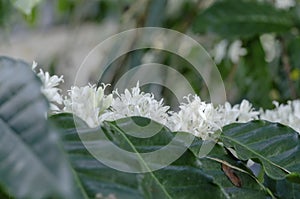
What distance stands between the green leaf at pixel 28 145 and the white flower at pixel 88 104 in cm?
13

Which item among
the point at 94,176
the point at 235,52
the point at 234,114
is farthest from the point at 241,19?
the point at 94,176

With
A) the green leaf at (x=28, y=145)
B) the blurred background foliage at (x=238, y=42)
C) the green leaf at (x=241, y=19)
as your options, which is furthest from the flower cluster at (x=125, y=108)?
the green leaf at (x=241, y=19)

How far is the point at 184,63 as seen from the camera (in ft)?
5.99

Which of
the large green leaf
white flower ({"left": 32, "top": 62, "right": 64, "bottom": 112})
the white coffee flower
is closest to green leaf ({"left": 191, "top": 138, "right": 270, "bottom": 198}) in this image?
the large green leaf

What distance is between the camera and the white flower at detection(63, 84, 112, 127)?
52 centimetres

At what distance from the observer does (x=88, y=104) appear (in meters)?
0.53

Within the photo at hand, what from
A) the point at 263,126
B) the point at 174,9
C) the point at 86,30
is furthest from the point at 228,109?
the point at 86,30

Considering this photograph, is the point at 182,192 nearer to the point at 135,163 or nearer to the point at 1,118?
the point at 135,163

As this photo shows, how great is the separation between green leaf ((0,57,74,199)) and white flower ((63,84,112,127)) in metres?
0.13

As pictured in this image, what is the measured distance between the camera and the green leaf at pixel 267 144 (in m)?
0.59

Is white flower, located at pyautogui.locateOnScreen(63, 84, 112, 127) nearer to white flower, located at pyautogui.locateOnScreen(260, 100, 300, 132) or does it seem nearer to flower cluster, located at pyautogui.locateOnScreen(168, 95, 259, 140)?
flower cluster, located at pyautogui.locateOnScreen(168, 95, 259, 140)

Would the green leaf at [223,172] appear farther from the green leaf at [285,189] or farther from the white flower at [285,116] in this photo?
the white flower at [285,116]

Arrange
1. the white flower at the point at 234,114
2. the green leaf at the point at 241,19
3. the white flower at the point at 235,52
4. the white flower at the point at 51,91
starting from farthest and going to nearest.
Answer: the white flower at the point at 235,52
the green leaf at the point at 241,19
the white flower at the point at 234,114
the white flower at the point at 51,91

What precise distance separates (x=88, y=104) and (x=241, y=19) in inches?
42.3
